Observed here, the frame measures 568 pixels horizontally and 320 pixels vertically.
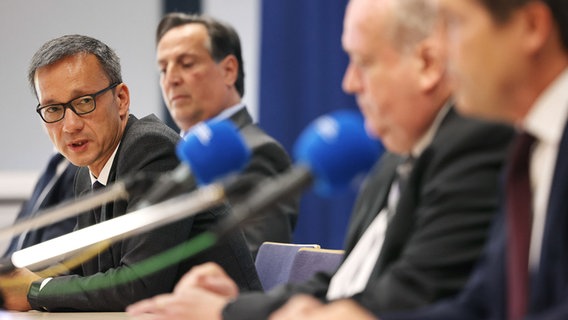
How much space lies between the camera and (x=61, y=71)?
10.1 feet

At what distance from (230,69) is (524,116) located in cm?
343

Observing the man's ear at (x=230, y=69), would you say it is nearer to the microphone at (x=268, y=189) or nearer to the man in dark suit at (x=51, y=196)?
the man in dark suit at (x=51, y=196)

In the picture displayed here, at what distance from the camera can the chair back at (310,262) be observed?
257cm

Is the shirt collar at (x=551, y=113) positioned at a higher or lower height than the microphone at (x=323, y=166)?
higher

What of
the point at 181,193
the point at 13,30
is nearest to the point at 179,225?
the point at 181,193

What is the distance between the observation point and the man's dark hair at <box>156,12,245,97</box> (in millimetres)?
4770

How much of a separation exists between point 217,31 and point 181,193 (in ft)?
10.4

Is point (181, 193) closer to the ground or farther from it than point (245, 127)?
farther from it

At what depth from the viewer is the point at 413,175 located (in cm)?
179

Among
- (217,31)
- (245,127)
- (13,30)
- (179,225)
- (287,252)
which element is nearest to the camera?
(179,225)

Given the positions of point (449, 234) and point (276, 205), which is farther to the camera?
point (449, 234)

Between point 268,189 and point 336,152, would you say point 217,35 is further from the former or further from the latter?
point 268,189

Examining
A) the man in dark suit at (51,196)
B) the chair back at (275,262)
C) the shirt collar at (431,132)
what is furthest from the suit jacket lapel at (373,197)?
the man in dark suit at (51,196)

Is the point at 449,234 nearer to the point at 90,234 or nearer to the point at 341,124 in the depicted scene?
the point at 341,124
